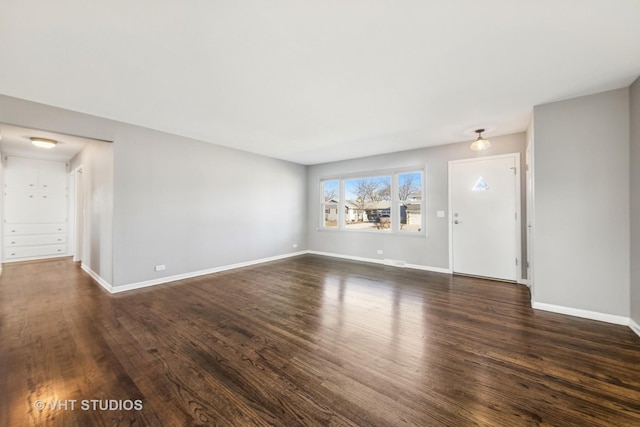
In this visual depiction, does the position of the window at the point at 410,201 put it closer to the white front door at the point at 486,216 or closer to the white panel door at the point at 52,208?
the white front door at the point at 486,216

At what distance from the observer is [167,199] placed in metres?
4.29

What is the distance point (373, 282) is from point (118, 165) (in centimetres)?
459

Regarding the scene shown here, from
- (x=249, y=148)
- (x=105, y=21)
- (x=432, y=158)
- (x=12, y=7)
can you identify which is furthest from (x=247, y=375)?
(x=432, y=158)

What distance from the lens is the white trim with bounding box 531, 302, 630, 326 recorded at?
2.69 m

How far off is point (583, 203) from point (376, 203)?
3.62 metres

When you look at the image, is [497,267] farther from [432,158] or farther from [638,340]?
[432,158]

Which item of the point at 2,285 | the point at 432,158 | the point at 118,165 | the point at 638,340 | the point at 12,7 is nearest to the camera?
the point at 12,7

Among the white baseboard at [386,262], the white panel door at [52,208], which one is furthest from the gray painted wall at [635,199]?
the white panel door at [52,208]

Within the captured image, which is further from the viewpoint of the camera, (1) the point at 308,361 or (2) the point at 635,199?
(2) the point at 635,199

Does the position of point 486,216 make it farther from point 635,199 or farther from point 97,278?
point 97,278

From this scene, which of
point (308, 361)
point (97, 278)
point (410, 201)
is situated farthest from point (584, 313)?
point (97, 278)

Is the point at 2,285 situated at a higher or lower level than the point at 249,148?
lower

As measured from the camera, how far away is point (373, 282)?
432 cm

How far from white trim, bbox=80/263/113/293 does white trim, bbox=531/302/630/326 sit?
6.12 meters
